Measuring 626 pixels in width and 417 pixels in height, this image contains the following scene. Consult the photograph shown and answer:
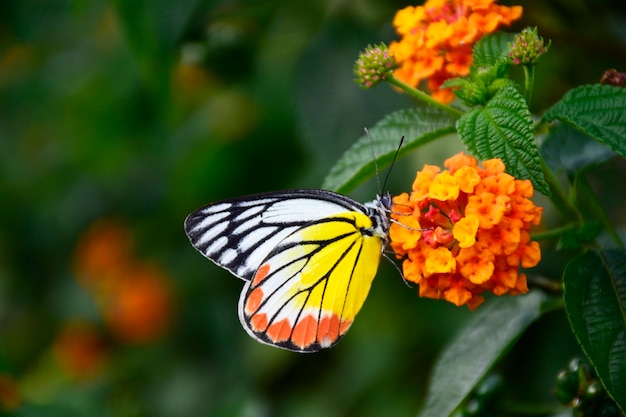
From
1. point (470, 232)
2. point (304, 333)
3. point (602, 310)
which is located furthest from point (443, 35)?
point (304, 333)

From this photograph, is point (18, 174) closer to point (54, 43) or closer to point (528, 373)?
point (54, 43)

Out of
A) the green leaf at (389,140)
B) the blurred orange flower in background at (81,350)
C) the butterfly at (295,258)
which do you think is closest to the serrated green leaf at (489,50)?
the green leaf at (389,140)

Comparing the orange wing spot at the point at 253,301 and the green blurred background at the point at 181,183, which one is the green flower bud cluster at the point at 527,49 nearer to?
the orange wing spot at the point at 253,301

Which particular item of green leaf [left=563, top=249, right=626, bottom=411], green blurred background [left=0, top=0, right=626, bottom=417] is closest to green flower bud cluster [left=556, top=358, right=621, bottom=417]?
green leaf [left=563, top=249, right=626, bottom=411]

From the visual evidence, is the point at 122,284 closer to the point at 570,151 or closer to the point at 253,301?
the point at 253,301

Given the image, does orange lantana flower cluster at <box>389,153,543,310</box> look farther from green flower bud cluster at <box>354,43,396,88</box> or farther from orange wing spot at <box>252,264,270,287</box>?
orange wing spot at <box>252,264,270,287</box>
